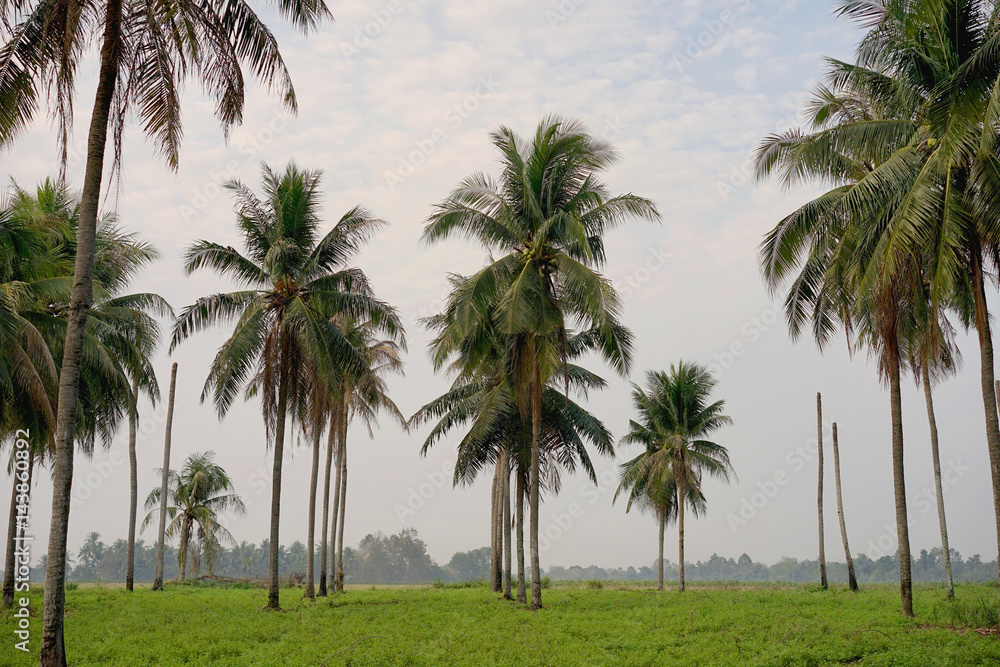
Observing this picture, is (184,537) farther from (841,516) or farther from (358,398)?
(841,516)

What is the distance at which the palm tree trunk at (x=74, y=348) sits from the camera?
412 inches

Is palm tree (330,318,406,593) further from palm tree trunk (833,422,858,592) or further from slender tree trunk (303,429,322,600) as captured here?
palm tree trunk (833,422,858,592)

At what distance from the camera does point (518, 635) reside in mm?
16688

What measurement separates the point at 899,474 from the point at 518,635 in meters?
9.36

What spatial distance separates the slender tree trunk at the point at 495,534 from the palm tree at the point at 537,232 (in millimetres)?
11588

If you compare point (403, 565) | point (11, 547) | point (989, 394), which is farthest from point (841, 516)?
point (403, 565)

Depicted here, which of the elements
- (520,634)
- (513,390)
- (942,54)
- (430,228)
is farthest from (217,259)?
(942,54)

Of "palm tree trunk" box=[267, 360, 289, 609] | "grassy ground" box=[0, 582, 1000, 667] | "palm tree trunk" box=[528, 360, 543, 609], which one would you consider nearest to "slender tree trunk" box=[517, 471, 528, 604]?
"grassy ground" box=[0, 582, 1000, 667]

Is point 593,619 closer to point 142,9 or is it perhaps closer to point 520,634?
point 520,634

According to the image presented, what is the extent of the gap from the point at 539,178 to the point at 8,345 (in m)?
13.6

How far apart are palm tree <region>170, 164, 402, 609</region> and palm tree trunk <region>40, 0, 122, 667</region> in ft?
30.9

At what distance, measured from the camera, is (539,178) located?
71.6ft

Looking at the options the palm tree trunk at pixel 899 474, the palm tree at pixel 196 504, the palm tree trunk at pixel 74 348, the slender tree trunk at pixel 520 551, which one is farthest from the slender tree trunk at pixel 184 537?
the palm tree trunk at pixel 899 474

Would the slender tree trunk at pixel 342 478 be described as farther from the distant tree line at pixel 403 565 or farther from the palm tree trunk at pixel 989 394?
the distant tree line at pixel 403 565
